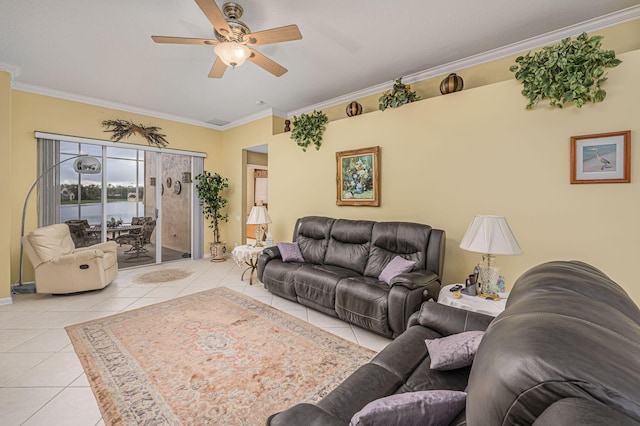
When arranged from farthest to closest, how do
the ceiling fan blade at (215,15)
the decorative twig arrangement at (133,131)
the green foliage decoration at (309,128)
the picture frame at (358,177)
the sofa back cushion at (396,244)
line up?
the decorative twig arrangement at (133,131), the green foliage decoration at (309,128), the picture frame at (358,177), the sofa back cushion at (396,244), the ceiling fan blade at (215,15)

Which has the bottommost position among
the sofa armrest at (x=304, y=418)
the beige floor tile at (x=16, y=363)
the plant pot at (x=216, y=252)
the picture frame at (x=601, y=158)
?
the beige floor tile at (x=16, y=363)

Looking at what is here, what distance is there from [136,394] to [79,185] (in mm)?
4270

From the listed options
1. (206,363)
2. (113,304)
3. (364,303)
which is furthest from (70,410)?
(364,303)

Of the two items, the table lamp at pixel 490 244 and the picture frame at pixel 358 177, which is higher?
the picture frame at pixel 358 177

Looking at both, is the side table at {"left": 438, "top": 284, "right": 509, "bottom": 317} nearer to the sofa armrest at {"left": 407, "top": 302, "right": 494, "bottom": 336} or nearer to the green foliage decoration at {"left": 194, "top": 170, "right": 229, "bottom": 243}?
the sofa armrest at {"left": 407, "top": 302, "right": 494, "bottom": 336}

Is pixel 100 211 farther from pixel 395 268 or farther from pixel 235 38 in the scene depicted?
pixel 395 268

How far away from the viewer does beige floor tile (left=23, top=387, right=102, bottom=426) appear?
1.65 meters

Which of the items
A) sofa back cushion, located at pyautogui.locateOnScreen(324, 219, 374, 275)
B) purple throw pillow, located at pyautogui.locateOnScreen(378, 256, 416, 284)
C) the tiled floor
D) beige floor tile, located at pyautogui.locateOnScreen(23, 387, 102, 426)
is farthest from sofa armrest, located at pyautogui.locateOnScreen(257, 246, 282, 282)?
beige floor tile, located at pyautogui.locateOnScreen(23, 387, 102, 426)

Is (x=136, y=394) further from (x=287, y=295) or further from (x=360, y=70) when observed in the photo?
(x=360, y=70)

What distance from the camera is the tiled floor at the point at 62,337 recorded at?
1.76 m

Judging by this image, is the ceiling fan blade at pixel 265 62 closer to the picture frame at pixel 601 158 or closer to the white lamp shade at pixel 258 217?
the white lamp shade at pixel 258 217

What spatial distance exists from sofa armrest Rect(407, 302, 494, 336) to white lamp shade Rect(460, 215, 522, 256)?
0.62 m

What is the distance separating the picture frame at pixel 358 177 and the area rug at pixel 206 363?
1887 mm

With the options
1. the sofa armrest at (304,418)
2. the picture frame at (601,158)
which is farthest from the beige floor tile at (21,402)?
the picture frame at (601,158)
